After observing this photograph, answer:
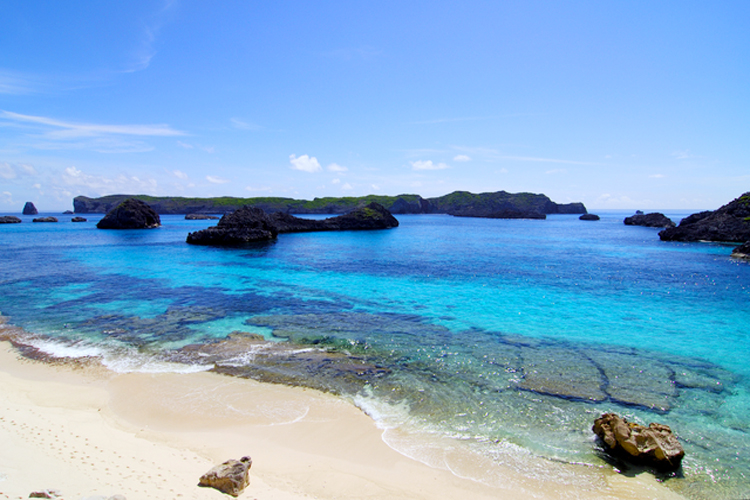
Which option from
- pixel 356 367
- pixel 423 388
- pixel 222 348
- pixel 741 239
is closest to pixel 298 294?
pixel 222 348

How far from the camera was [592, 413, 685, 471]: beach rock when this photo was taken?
24.1 ft

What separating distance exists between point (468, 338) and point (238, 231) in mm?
48388

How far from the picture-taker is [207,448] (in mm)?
7898

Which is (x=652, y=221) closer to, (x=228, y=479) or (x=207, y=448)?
(x=207, y=448)

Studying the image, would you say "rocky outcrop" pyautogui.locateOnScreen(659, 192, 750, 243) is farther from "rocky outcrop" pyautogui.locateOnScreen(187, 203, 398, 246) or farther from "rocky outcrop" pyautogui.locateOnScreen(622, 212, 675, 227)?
"rocky outcrop" pyautogui.locateOnScreen(187, 203, 398, 246)

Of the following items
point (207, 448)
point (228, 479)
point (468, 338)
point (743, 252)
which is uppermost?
point (743, 252)

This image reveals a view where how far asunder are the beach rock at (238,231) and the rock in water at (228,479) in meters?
51.6

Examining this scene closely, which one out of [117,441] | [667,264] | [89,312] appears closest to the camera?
[117,441]

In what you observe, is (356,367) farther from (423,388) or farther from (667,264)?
(667,264)

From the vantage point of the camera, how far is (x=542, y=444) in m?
8.27

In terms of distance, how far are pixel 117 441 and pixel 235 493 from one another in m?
3.72

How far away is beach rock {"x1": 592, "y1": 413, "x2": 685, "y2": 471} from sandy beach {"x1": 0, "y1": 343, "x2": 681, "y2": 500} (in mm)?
508

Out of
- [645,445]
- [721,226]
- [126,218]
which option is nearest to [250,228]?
[126,218]

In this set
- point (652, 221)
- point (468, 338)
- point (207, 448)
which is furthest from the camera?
point (652, 221)
